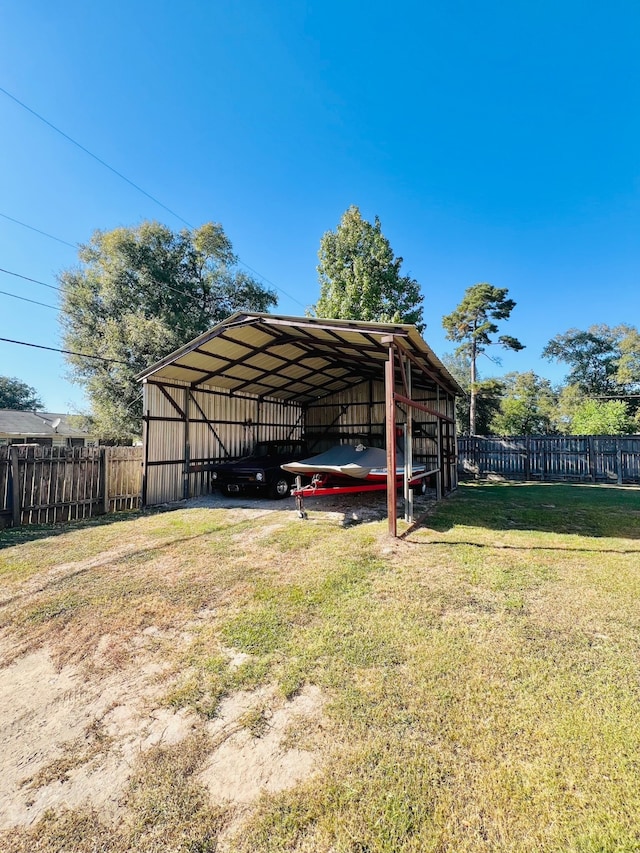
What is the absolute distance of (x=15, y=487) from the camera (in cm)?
615

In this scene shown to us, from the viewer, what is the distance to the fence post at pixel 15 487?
240 inches

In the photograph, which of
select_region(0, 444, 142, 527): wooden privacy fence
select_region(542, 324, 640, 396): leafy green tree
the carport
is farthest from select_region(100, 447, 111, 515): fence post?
select_region(542, 324, 640, 396): leafy green tree

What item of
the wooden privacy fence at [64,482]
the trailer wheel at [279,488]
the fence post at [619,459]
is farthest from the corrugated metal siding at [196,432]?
the fence post at [619,459]

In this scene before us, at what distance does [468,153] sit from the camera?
1155 cm

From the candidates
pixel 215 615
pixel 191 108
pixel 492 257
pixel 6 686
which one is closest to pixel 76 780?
pixel 6 686

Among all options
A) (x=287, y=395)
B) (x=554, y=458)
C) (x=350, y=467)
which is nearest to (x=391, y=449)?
(x=350, y=467)

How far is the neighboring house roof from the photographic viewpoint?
19.1 metres

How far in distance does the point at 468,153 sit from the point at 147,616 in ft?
48.5

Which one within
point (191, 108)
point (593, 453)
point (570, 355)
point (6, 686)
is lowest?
point (6, 686)

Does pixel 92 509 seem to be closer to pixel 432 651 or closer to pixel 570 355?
pixel 432 651

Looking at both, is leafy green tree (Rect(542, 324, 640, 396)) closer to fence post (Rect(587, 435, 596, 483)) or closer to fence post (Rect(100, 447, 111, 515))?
fence post (Rect(587, 435, 596, 483))

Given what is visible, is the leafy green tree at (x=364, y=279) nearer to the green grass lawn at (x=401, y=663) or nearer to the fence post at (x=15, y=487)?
the green grass lawn at (x=401, y=663)

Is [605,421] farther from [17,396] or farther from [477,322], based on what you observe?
[17,396]

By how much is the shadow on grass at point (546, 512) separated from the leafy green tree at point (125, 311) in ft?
45.1
